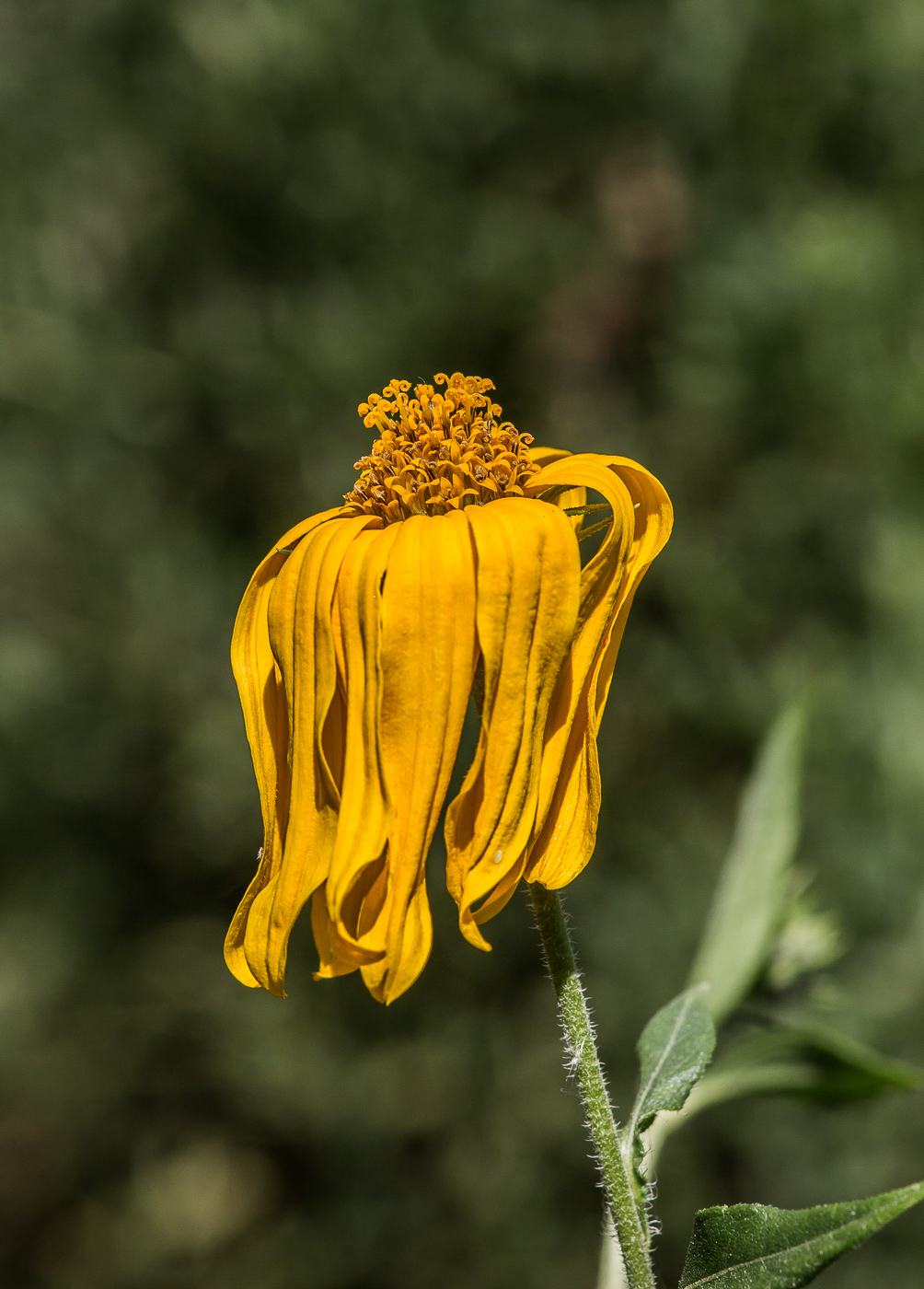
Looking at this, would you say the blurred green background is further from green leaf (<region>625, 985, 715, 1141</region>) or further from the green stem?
the green stem

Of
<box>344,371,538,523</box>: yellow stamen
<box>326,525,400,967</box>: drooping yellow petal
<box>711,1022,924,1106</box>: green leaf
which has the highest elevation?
<box>344,371,538,523</box>: yellow stamen

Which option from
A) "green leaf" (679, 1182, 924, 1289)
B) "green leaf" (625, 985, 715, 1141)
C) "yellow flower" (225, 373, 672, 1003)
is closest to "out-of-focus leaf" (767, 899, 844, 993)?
"green leaf" (625, 985, 715, 1141)

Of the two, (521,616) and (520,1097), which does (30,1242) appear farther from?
(521,616)

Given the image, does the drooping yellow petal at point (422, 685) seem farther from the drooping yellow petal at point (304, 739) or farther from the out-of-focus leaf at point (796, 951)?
the out-of-focus leaf at point (796, 951)

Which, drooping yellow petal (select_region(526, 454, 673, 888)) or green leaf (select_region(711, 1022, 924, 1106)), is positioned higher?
drooping yellow petal (select_region(526, 454, 673, 888))

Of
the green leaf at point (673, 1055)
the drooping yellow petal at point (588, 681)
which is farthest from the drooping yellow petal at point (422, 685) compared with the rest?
the green leaf at point (673, 1055)

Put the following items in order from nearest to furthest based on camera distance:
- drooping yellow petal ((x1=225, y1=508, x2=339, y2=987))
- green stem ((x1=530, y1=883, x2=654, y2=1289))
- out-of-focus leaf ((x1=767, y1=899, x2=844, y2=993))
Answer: green stem ((x1=530, y1=883, x2=654, y2=1289)), drooping yellow petal ((x1=225, y1=508, x2=339, y2=987)), out-of-focus leaf ((x1=767, y1=899, x2=844, y2=993))
